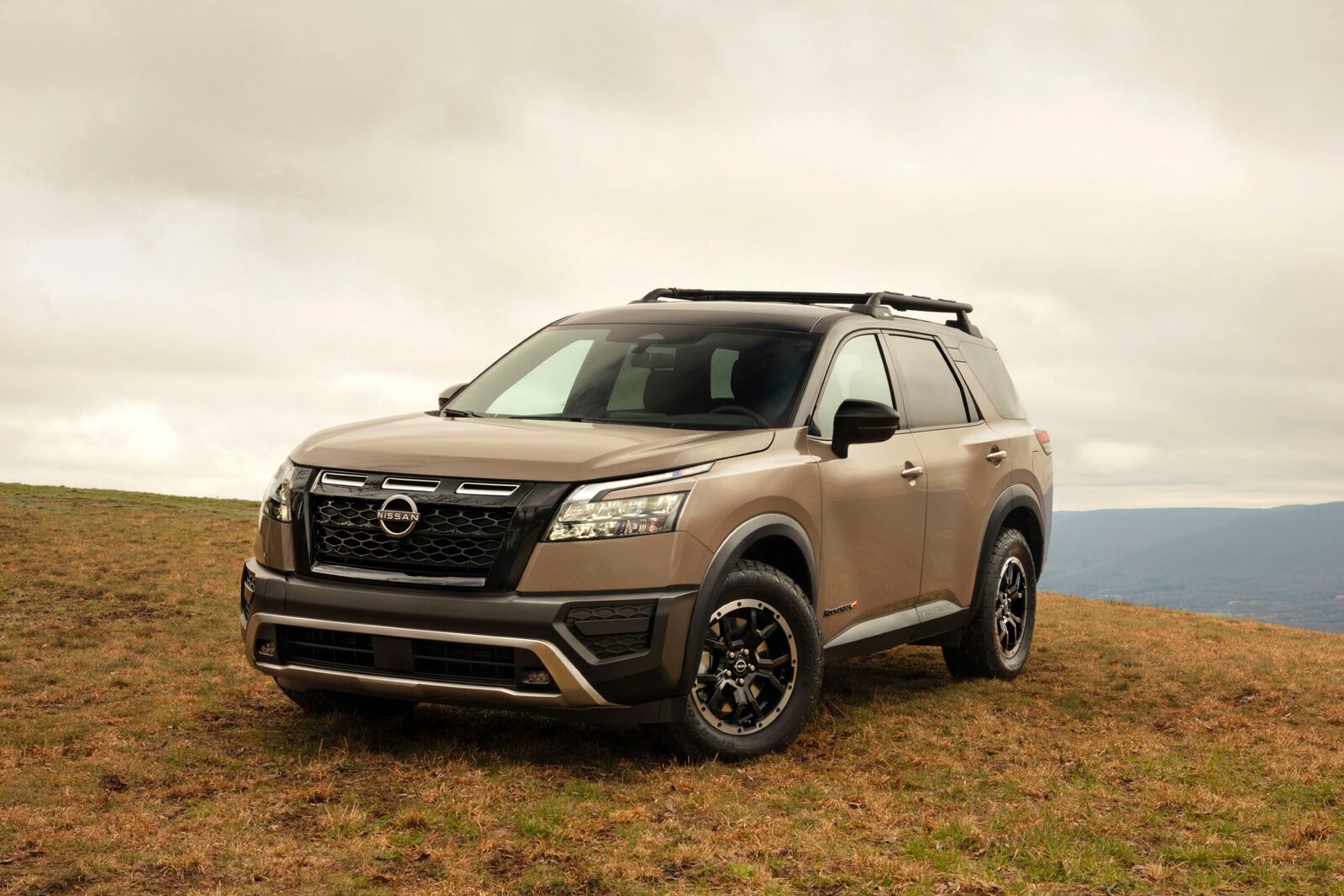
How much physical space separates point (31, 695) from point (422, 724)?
2500mm

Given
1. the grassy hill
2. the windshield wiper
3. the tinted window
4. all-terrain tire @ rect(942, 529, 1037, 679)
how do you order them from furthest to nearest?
the tinted window, all-terrain tire @ rect(942, 529, 1037, 679), the windshield wiper, the grassy hill

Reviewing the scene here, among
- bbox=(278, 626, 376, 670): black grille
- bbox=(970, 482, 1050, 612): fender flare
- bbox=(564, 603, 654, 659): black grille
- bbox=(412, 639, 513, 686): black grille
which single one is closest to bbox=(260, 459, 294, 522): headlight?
bbox=(278, 626, 376, 670): black grille

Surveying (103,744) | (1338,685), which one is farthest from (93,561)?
(1338,685)

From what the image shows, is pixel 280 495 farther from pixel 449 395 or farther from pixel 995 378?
pixel 995 378

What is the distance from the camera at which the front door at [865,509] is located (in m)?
6.65

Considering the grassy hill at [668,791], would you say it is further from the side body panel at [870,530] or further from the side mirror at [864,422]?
the side mirror at [864,422]

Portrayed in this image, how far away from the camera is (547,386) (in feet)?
23.5

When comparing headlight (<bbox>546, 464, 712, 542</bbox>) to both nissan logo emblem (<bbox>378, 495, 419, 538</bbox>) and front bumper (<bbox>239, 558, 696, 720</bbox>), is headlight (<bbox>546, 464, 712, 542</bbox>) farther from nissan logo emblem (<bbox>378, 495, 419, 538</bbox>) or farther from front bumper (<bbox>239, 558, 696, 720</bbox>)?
→ nissan logo emblem (<bbox>378, 495, 419, 538</bbox>)

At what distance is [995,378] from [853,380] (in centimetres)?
223

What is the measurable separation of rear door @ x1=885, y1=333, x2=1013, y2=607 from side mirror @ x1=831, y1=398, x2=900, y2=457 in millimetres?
1068

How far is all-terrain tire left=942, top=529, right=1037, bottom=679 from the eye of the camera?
8.39 metres

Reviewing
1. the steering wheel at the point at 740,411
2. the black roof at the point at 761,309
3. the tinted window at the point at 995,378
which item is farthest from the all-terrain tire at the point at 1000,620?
the steering wheel at the point at 740,411

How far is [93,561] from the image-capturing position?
43.1ft

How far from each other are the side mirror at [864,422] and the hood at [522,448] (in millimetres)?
410
